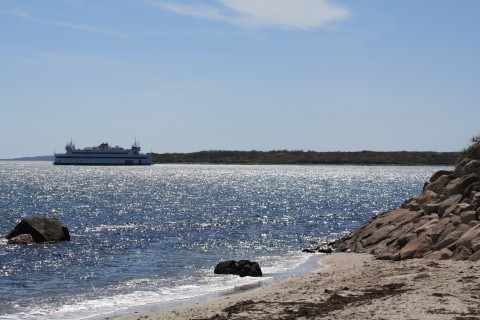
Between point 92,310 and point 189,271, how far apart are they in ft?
25.5

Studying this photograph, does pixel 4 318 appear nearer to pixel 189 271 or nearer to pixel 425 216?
pixel 189 271

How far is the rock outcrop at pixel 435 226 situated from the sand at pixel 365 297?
3.86ft

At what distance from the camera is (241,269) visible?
24453mm

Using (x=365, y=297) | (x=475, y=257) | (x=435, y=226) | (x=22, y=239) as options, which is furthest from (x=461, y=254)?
(x=22, y=239)

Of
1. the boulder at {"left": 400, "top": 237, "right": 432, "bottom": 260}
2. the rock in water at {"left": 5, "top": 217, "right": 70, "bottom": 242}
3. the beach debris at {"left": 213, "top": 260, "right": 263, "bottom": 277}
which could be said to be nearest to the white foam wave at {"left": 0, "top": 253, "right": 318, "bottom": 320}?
the beach debris at {"left": 213, "top": 260, "right": 263, "bottom": 277}

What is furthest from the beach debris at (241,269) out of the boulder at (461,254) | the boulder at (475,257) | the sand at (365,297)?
the boulder at (475,257)

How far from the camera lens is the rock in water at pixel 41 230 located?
112ft

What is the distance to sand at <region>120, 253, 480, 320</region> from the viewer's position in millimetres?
14227

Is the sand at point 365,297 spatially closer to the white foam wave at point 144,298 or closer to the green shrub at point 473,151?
the white foam wave at point 144,298

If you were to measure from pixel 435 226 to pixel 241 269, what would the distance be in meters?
7.63

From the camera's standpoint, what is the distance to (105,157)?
194750mm

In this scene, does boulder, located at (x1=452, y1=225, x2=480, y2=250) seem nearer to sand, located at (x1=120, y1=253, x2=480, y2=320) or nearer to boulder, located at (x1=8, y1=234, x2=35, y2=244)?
sand, located at (x1=120, y1=253, x2=480, y2=320)

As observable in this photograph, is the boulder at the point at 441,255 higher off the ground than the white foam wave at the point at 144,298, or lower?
higher

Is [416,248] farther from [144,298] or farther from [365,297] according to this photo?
[144,298]
